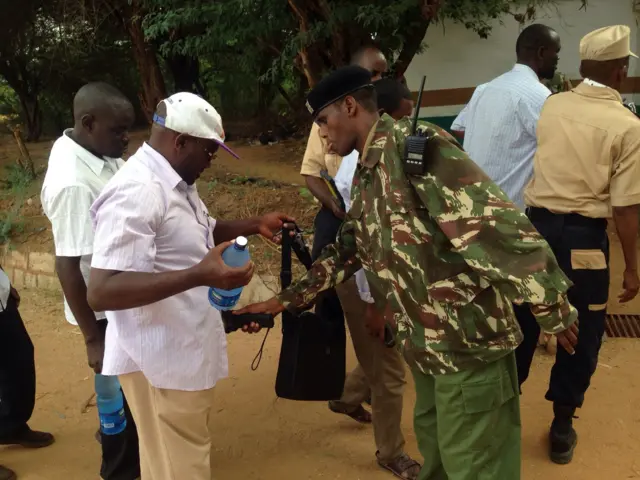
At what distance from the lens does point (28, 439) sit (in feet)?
11.3

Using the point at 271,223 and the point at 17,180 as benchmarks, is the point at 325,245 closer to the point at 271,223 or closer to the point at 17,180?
the point at 271,223

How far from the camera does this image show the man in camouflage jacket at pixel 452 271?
1.78m

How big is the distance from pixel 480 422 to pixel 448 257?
1.88 feet

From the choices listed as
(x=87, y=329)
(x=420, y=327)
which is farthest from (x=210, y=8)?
(x=420, y=327)

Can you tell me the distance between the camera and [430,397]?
7.45 feet

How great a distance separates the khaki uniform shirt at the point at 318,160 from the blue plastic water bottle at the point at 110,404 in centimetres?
151

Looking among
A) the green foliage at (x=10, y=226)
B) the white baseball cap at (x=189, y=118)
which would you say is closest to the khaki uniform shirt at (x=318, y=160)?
the white baseball cap at (x=189, y=118)

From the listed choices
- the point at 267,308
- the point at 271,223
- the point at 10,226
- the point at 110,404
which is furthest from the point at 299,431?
the point at 10,226

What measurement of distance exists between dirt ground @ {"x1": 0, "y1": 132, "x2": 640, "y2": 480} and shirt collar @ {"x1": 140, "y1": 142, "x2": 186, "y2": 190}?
186 centimetres

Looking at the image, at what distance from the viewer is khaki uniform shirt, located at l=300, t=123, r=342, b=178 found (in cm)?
320

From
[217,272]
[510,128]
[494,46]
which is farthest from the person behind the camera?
[494,46]

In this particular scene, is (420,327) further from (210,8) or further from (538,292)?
(210,8)

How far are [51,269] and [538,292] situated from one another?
5.68 meters

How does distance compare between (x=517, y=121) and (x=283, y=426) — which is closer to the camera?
(x=517, y=121)
